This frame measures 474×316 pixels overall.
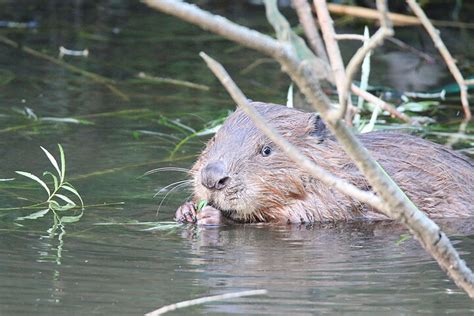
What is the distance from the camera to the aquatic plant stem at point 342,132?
7.77ft

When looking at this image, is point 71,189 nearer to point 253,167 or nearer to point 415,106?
point 253,167

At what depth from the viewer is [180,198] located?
17.2 feet

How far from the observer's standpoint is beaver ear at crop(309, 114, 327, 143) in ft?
16.5

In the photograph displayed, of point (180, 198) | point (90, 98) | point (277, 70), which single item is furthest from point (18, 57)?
point (180, 198)

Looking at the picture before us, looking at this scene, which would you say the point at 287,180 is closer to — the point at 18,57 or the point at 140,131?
the point at 140,131

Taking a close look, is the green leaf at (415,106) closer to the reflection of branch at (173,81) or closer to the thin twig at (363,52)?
the reflection of branch at (173,81)

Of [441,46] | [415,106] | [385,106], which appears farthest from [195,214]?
[415,106]

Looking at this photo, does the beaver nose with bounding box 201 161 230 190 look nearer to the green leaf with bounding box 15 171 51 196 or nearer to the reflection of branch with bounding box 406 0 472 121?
the green leaf with bounding box 15 171 51 196

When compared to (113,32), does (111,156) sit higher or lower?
lower

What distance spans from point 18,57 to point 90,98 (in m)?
1.24

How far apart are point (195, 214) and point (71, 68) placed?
10.7 feet

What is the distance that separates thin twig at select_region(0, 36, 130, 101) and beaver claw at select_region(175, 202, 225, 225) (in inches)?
94.6

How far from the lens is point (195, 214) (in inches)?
188

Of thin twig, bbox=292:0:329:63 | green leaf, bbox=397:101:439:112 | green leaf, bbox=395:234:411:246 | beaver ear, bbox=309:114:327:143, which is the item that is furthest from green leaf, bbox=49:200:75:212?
green leaf, bbox=397:101:439:112
